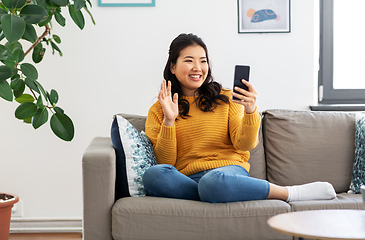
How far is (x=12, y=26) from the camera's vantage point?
1357 mm

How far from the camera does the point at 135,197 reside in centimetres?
152

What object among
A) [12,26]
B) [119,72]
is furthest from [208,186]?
[119,72]

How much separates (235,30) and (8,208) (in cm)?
165

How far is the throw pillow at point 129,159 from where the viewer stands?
157 cm

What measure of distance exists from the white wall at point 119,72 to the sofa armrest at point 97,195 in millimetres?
905

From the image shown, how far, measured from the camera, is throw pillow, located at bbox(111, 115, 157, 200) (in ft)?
5.14

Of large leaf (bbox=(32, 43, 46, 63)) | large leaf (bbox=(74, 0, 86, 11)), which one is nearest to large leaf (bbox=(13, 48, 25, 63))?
large leaf (bbox=(74, 0, 86, 11))

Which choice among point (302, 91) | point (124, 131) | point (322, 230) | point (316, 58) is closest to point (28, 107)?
point (124, 131)

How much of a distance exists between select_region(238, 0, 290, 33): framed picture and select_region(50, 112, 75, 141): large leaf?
48.9 inches

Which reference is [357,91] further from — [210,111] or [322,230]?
[322,230]

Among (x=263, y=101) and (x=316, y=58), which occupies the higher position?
(x=316, y=58)

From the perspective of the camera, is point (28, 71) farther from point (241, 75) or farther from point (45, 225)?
point (45, 225)

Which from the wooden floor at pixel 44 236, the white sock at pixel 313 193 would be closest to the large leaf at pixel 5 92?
the wooden floor at pixel 44 236

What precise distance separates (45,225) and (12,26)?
1.43 meters
